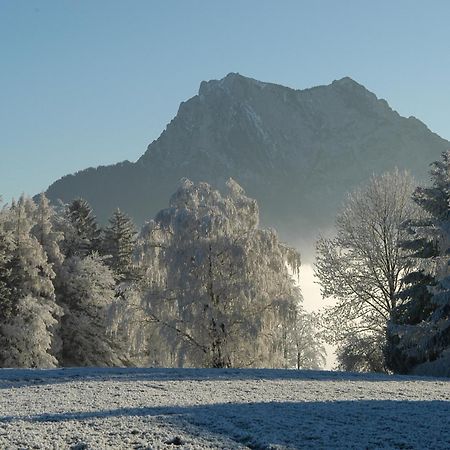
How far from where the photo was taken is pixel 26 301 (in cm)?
2723

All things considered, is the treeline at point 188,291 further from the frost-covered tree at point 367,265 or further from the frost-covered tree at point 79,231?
the frost-covered tree at point 79,231

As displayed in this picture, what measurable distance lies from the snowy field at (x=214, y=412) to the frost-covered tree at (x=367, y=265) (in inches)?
455

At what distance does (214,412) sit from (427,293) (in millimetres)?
15332

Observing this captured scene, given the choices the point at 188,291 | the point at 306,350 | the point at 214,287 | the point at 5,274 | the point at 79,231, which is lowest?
the point at 306,350

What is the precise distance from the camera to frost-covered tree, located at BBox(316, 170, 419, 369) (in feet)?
92.4

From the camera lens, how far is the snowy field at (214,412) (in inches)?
340

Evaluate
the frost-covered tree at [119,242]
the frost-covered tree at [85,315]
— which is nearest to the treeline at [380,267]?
the frost-covered tree at [85,315]

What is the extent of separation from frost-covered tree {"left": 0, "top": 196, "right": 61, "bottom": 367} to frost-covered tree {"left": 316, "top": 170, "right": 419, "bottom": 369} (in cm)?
1383

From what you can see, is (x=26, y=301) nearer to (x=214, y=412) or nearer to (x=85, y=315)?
(x=85, y=315)

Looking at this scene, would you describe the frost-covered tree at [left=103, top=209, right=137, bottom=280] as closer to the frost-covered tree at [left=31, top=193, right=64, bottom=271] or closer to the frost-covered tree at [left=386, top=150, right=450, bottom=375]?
the frost-covered tree at [left=31, top=193, right=64, bottom=271]

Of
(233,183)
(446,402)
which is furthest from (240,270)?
(446,402)

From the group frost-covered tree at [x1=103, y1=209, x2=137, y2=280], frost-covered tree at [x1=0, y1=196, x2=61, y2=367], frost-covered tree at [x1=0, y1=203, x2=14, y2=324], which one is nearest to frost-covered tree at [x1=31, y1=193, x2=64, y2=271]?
frost-covered tree at [x1=0, y1=196, x2=61, y2=367]

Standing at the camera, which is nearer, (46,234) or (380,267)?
(380,267)

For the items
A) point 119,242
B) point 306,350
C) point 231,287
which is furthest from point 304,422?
point 306,350
